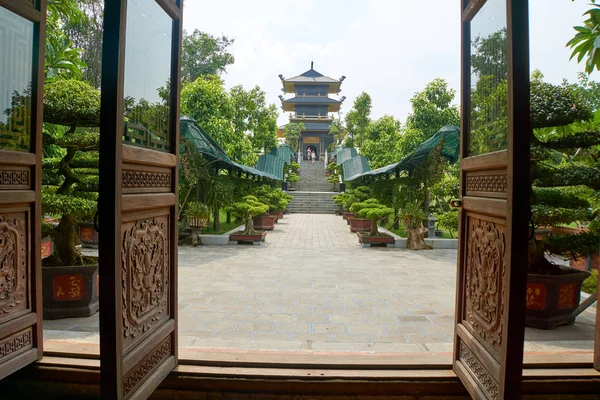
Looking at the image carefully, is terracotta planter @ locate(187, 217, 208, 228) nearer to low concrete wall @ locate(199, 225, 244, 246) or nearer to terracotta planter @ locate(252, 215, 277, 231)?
low concrete wall @ locate(199, 225, 244, 246)

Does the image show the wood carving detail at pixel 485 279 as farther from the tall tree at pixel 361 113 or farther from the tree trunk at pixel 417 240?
the tall tree at pixel 361 113

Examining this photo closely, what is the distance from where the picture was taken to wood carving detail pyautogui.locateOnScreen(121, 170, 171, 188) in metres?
1.94

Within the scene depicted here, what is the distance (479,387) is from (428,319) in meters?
1.89

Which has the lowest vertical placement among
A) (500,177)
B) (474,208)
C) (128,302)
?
(128,302)

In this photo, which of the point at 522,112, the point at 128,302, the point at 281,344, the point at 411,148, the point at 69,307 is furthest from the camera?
the point at 411,148

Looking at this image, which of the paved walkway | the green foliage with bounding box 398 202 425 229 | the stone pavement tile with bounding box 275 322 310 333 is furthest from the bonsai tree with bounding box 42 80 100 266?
the green foliage with bounding box 398 202 425 229

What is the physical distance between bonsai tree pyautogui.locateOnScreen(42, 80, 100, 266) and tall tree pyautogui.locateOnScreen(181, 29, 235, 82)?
81.7 feet

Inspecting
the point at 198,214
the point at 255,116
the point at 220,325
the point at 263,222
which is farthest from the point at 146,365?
the point at 255,116

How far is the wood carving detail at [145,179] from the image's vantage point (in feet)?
6.35

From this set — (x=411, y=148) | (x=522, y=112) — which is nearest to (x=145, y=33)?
(x=522, y=112)

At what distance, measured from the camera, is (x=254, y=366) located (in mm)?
2443

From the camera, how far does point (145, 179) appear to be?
6.96ft

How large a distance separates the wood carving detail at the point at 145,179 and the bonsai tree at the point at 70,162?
5.44 feet

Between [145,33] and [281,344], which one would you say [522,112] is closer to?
[145,33]
